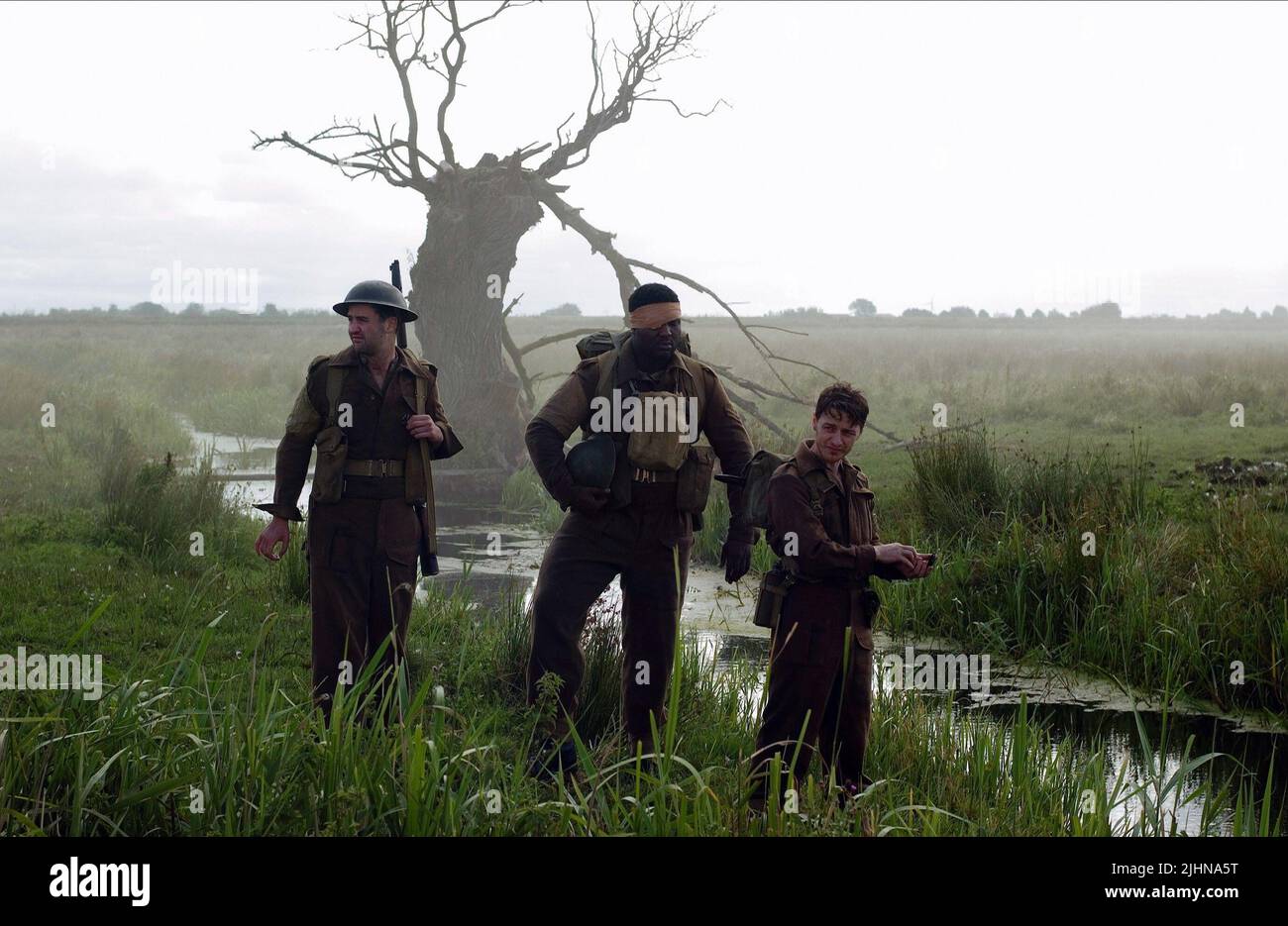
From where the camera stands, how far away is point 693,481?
5395mm

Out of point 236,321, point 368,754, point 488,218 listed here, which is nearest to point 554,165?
point 488,218

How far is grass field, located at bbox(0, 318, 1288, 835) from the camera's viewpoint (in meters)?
3.55

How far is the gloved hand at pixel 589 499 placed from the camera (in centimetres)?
530

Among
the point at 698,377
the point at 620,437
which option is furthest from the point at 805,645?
the point at 698,377

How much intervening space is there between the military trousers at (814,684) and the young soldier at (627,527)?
0.72m

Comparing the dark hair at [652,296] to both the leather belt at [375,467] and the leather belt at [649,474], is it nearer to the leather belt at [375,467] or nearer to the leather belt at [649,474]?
the leather belt at [649,474]

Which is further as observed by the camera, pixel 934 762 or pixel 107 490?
pixel 107 490

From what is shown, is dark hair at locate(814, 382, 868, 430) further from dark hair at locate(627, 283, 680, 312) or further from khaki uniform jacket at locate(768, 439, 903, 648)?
dark hair at locate(627, 283, 680, 312)

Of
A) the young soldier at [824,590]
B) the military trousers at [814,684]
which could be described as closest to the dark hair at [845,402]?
the young soldier at [824,590]

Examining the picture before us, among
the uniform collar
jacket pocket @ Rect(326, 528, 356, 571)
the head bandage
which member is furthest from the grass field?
the head bandage

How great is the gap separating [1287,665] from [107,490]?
9.36m

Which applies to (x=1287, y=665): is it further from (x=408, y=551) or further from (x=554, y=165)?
(x=554, y=165)

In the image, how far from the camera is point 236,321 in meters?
81.8

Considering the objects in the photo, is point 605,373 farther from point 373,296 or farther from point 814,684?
point 814,684
